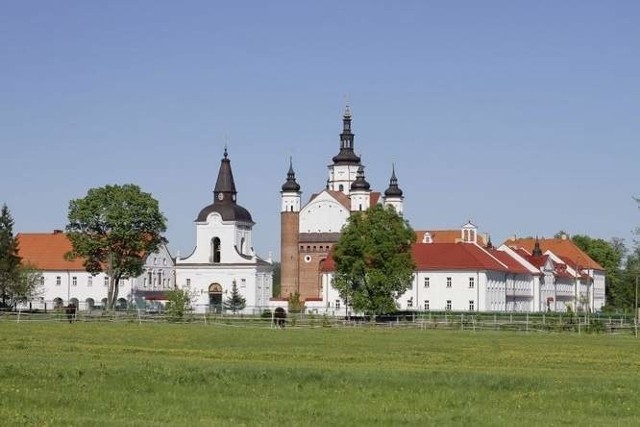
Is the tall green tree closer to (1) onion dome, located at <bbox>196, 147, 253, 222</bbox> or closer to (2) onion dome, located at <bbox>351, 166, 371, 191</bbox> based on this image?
(1) onion dome, located at <bbox>196, 147, 253, 222</bbox>

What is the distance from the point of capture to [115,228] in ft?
350

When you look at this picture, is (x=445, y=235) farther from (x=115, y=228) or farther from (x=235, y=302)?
(x=115, y=228)

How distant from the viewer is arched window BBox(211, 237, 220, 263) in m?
130

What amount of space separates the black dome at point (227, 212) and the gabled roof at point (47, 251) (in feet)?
48.0

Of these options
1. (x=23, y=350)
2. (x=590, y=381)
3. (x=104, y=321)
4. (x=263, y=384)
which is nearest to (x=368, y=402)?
(x=263, y=384)

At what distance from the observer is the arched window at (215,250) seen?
12975 centimetres

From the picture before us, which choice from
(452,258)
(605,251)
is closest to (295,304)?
(452,258)

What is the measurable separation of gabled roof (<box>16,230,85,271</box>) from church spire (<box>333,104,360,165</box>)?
116 feet

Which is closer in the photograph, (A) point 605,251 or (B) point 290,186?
(B) point 290,186

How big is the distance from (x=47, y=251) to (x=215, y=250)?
20.8 meters

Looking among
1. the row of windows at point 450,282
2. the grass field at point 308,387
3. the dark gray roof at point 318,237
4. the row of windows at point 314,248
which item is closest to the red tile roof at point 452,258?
the row of windows at point 450,282

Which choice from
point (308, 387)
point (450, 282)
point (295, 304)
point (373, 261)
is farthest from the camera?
point (450, 282)

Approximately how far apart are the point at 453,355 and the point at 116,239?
69.4 meters

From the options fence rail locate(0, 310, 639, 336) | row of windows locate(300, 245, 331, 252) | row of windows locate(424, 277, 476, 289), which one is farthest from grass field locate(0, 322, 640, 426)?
row of windows locate(300, 245, 331, 252)
